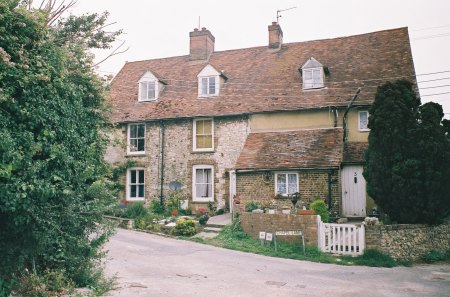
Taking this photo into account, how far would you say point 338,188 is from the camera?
63.7ft

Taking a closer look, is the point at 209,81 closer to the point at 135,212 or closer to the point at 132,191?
the point at 132,191

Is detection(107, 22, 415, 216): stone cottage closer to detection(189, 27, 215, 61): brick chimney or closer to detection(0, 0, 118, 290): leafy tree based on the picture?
detection(189, 27, 215, 61): brick chimney

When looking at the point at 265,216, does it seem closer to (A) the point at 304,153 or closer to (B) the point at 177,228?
(B) the point at 177,228

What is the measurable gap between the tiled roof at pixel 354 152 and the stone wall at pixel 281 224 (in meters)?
6.51

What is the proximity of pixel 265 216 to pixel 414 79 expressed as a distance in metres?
12.7

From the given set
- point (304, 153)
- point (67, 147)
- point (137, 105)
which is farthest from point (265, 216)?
point (137, 105)

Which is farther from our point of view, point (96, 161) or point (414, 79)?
A: point (414, 79)

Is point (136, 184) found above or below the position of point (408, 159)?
below

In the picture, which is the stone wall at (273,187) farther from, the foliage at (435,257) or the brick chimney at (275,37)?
the brick chimney at (275,37)

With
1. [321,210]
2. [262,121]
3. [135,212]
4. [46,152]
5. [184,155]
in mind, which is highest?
[262,121]

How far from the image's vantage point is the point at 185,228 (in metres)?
17.9

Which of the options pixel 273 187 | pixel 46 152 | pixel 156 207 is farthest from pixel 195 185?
pixel 46 152

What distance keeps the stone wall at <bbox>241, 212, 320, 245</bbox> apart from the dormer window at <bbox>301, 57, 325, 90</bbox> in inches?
408

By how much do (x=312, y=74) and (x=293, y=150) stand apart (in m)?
5.78
